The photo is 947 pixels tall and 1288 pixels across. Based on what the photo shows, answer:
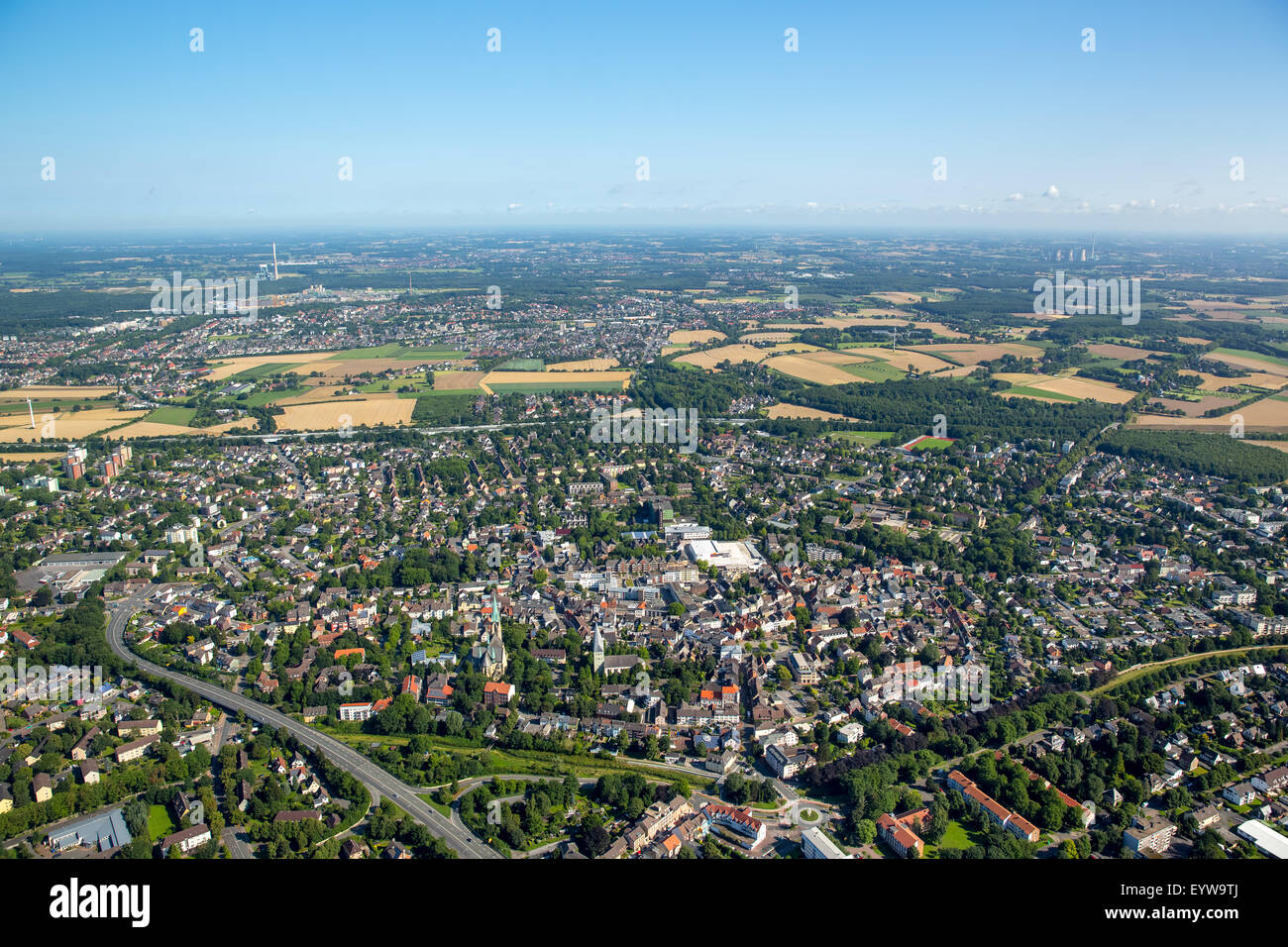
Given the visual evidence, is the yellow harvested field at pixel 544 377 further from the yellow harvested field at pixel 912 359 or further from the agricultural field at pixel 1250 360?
the agricultural field at pixel 1250 360

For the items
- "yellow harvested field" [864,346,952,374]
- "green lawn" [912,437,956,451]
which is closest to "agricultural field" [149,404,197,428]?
"green lawn" [912,437,956,451]

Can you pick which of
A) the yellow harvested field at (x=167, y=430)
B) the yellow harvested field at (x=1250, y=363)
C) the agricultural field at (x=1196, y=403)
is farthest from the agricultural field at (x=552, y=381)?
the yellow harvested field at (x=1250, y=363)

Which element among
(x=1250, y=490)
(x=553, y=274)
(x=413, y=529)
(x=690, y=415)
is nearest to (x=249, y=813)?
(x=413, y=529)

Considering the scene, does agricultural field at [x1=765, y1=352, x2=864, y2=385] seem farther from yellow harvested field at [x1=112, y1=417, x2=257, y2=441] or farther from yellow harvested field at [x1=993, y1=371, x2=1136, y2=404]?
yellow harvested field at [x1=112, y1=417, x2=257, y2=441]
